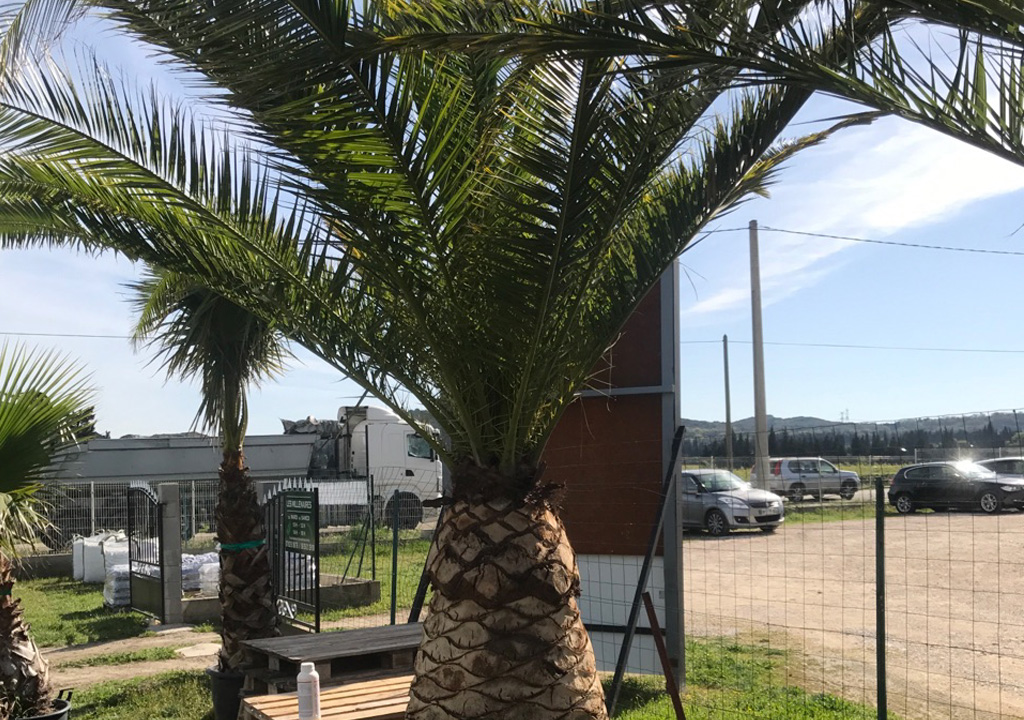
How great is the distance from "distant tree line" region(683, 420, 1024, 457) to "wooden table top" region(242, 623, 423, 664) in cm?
2090

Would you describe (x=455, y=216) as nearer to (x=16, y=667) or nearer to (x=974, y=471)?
(x=16, y=667)

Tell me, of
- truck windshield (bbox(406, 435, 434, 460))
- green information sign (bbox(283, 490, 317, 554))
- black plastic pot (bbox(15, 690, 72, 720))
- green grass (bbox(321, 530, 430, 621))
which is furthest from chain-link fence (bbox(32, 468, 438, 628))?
black plastic pot (bbox(15, 690, 72, 720))

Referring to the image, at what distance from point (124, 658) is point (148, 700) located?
245 cm

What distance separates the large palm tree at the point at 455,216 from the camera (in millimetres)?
3896

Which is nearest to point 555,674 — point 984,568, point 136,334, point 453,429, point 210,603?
point 453,429

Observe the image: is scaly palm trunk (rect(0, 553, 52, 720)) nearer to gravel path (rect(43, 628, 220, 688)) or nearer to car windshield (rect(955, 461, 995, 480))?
gravel path (rect(43, 628, 220, 688))

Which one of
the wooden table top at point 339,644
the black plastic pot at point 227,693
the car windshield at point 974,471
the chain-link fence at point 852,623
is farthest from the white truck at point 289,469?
the car windshield at point 974,471

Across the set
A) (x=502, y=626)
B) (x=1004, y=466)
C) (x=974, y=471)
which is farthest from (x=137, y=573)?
(x=1004, y=466)

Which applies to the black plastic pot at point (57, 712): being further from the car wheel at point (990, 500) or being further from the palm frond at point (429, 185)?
the car wheel at point (990, 500)

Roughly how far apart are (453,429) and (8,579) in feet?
12.4

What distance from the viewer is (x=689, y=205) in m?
5.10

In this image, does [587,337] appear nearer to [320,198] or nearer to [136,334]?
[320,198]

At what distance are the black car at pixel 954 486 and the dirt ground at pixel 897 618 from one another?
263cm

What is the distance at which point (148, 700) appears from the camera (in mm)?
8781
